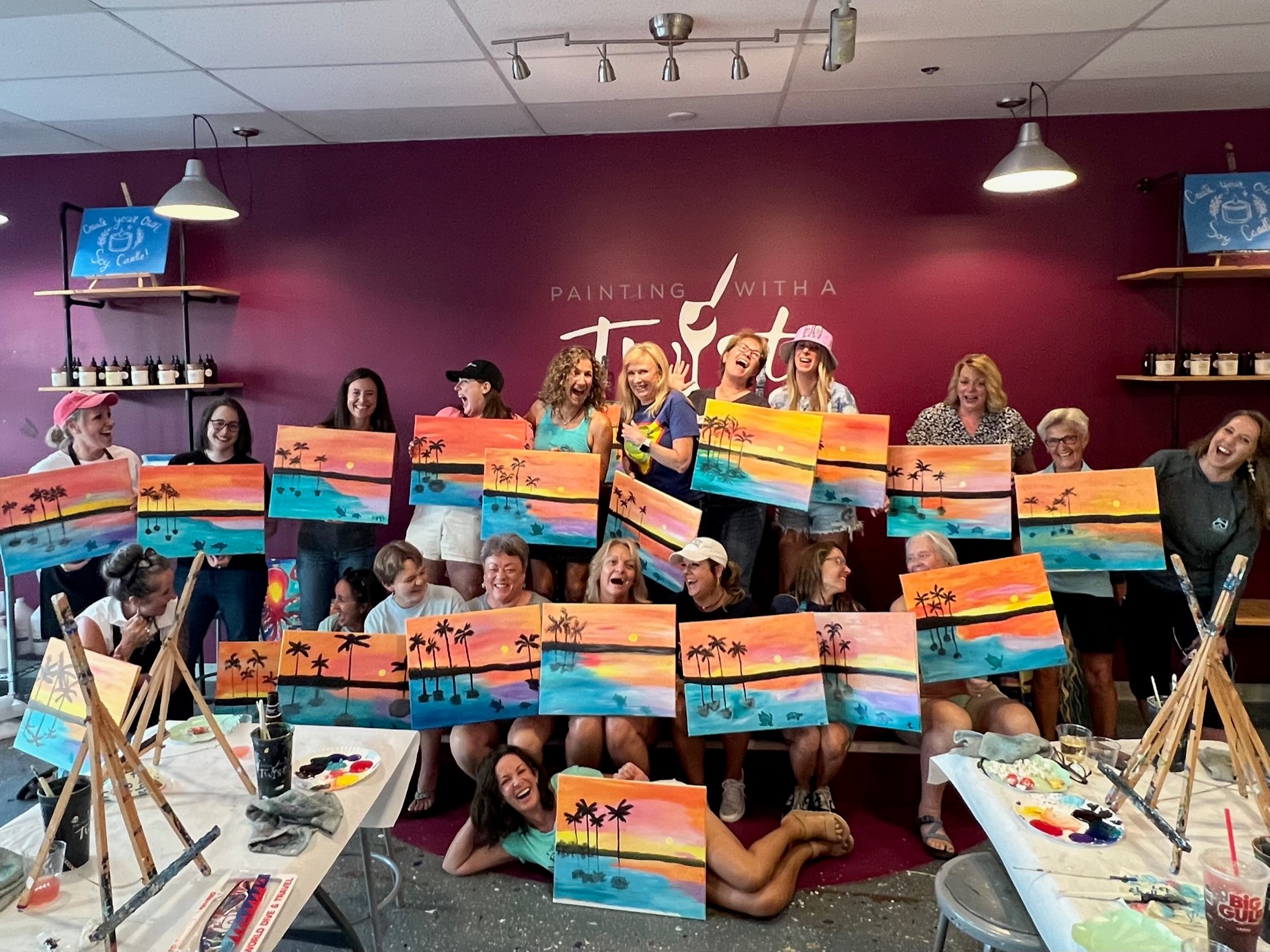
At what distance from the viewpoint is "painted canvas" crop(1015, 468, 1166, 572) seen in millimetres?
2875

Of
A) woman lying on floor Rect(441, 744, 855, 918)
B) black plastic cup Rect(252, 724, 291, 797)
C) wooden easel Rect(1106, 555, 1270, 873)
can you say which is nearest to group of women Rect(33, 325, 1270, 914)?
woman lying on floor Rect(441, 744, 855, 918)

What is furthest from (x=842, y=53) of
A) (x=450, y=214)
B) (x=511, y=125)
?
(x=450, y=214)

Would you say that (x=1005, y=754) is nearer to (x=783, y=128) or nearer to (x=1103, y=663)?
(x=1103, y=663)

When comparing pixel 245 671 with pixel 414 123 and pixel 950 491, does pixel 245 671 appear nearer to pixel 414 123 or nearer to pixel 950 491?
pixel 950 491

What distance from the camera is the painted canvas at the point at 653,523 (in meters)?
2.95

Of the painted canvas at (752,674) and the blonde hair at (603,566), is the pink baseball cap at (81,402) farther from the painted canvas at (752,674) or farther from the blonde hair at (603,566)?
the painted canvas at (752,674)

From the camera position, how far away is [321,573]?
11.4 feet

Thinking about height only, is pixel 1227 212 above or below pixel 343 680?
above

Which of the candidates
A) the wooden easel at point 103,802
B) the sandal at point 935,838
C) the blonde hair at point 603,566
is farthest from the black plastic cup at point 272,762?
the sandal at point 935,838

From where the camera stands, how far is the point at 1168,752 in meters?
1.66

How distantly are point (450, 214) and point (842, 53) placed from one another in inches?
95.9

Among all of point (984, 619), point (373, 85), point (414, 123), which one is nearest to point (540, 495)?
point (984, 619)

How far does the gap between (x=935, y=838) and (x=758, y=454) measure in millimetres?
1426

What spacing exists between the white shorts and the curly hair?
0.55 m
